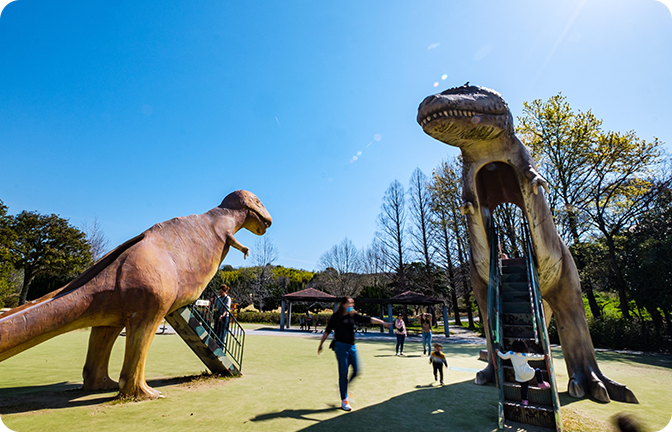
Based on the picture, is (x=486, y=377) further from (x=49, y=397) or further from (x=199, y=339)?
(x=49, y=397)

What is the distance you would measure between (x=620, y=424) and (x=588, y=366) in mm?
1598

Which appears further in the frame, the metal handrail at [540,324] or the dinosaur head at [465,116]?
the dinosaur head at [465,116]

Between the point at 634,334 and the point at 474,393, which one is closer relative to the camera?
the point at 474,393

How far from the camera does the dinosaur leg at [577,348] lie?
18.1 ft

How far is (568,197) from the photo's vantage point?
1833cm

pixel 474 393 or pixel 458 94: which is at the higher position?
pixel 458 94

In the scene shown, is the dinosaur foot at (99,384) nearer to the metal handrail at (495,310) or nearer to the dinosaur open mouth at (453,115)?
the metal handrail at (495,310)

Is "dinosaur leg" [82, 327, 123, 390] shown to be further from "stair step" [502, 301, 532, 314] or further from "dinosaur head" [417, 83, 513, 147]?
"stair step" [502, 301, 532, 314]

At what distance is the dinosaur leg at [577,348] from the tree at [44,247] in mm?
29972

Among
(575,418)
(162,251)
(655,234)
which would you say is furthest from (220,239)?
(655,234)

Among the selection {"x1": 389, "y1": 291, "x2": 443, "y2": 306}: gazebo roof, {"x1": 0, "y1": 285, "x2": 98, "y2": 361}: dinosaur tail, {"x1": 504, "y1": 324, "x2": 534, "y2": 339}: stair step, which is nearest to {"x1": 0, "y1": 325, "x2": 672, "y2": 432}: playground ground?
{"x1": 0, "y1": 285, "x2": 98, "y2": 361}: dinosaur tail

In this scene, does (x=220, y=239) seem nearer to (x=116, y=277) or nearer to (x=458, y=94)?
(x=116, y=277)

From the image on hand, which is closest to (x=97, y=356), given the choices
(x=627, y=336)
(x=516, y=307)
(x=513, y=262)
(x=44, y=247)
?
(x=516, y=307)

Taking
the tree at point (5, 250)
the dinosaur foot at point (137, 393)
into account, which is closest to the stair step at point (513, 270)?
the dinosaur foot at point (137, 393)
